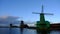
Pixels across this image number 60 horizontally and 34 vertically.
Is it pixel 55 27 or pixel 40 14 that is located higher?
pixel 40 14

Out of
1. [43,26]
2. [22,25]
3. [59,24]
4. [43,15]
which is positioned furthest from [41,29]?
[22,25]

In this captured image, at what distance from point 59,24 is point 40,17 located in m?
30.3

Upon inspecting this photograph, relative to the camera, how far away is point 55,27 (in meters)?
70.9

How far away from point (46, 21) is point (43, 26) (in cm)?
267

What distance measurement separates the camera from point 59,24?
7538cm

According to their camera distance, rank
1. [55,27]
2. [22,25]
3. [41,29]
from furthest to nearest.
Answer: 1. [22,25]
2. [55,27]
3. [41,29]

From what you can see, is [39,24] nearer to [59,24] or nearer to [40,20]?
[40,20]

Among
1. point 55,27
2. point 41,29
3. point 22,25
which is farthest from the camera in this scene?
point 22,25

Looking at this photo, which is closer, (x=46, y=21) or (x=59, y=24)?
(x=46, y=21)

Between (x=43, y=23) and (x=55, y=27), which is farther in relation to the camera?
(x=55, y=27)

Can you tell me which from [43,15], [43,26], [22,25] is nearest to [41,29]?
[43,26]

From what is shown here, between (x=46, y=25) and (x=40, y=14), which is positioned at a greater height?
(x=40, y=14)

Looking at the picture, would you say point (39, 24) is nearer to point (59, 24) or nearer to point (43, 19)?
point (43, 19)

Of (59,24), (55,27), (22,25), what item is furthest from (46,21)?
(22,25)
